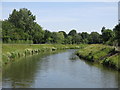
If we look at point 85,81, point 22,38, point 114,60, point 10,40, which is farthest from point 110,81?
point 22,38

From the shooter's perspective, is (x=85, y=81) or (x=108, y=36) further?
(x=108, y=36)

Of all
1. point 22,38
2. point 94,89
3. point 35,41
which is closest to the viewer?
point 94,89

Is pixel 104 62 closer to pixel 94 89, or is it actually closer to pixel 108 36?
pixel 94 89

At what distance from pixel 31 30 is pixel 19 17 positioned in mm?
7078

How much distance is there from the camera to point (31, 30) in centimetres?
10081

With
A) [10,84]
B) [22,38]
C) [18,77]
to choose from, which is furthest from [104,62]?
[22,38]

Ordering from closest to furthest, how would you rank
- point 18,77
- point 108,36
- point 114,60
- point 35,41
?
point 18,77 < point 114,60 < point 108,36 < point 35,41

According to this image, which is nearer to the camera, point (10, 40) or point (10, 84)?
point (10, 84)

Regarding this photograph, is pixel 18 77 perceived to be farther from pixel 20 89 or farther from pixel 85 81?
pixel 85 81

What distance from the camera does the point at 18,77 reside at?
96.2 ft

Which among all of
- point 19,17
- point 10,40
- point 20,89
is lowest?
point 20,89

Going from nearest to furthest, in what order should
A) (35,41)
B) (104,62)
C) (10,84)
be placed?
1. (10,84)
2. (104,62)
3. (35,41)

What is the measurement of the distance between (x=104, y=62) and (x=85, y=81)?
1357 cm

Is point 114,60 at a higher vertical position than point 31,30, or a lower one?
lower
